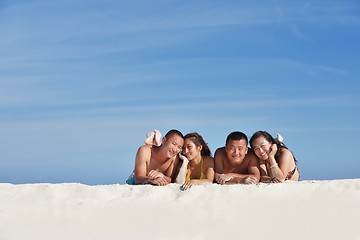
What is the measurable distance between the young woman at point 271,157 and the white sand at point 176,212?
0.37 metres

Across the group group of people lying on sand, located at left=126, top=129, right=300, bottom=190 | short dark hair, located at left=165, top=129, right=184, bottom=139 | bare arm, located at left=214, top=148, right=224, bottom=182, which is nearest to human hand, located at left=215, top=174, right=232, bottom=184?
group of people lying on sand, located at left=126, top=129, right=300, bottom=190

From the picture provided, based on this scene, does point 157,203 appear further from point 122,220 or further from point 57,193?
point 57,193

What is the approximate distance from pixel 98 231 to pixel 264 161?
92.3 inches

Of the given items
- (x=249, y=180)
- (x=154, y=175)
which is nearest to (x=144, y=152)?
(x=154, y=175)

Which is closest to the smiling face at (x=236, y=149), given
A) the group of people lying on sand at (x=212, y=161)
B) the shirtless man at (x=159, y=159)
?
the group of people lying on sand at (x=212, y=161)

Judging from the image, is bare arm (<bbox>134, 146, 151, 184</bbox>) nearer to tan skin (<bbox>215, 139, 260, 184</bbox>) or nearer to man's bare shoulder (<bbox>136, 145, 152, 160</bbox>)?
man's bare shoulder (<bbox>136, 145, 152, 160</bbox>)

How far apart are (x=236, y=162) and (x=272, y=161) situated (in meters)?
0.44

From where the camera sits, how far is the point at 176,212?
564cm

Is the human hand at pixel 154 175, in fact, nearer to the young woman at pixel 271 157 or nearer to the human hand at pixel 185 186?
the human hand at pixel 185 186

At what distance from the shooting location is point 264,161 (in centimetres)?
672

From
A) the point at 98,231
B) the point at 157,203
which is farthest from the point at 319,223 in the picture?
the point at 98,231

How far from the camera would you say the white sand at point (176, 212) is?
539cm

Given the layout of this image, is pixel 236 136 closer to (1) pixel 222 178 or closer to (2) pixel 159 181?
(1) pixel 222 178

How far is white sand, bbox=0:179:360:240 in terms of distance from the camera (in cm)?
539
